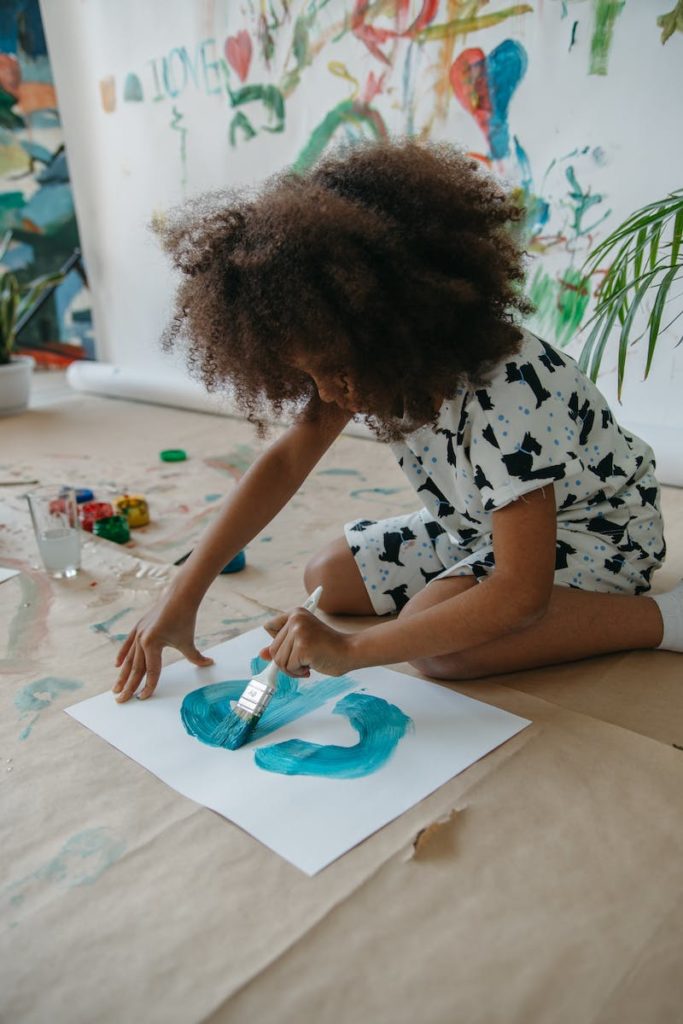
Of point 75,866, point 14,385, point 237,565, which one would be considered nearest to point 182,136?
point 14,385

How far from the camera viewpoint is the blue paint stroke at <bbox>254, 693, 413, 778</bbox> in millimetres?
901

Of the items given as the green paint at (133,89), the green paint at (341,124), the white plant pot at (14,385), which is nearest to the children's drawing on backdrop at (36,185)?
the green paint at (133,89)

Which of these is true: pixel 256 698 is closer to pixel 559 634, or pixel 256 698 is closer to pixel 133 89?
pixel 559 634

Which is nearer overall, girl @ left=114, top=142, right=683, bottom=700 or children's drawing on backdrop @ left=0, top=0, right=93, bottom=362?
girl @ left=114, top=142, right=683, bottom=700

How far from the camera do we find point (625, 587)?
3.86ft

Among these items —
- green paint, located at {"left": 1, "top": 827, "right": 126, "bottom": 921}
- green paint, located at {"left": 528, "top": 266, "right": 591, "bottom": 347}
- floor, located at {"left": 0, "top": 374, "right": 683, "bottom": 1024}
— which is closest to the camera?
floor, located at {"left": 0, "top": 374, "right": 683, "bottom": 1024}

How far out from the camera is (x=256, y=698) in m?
0.97

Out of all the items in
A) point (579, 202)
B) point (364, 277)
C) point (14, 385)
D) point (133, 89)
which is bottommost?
point (14, 385)

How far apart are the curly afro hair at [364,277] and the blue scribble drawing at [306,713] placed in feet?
1.11

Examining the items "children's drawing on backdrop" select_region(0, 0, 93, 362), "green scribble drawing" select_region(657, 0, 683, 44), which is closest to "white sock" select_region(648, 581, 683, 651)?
"green scribble drawing" select_region(657, 0, 683, 44)

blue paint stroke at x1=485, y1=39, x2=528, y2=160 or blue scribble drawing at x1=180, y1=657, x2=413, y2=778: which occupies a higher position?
blue paint stroke at x1=485, y1=39, x2=528, y2=160

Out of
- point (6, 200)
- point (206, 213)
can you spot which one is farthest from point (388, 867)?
point (6, 200)

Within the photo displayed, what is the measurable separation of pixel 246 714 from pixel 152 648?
179 mm

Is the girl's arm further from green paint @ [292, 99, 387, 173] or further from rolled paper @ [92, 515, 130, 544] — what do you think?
green paint @ [292, 99, 387, 173]
